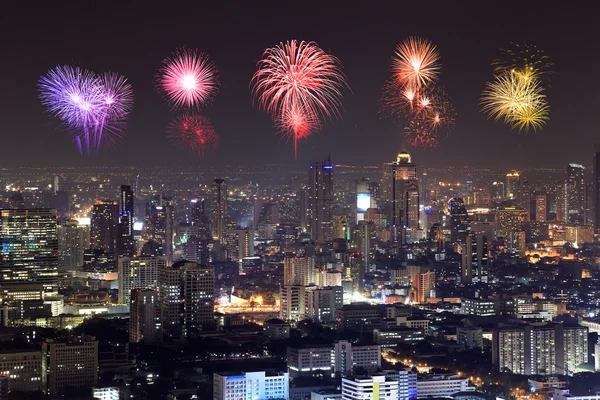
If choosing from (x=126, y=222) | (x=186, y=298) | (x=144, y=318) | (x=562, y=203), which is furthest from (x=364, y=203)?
(x=144, y=318)

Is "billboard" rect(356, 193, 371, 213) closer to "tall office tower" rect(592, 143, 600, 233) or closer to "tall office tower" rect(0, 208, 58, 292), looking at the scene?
"tall office tower" rect(592, 143, 600, 233)

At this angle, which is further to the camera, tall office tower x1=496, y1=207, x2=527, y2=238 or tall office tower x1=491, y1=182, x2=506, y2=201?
tall office tower x1=496, y1=207, x2=527, y2=238

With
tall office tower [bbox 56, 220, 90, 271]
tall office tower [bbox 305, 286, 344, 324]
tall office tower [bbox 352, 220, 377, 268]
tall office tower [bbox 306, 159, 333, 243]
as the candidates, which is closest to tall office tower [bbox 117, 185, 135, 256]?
tall office tower [bbox 56, 220, 90, 271]

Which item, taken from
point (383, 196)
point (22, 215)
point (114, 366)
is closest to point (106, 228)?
point (22, 215)

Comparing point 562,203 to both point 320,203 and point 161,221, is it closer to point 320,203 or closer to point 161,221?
point 320,203

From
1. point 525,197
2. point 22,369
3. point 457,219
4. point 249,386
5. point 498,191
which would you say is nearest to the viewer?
point 249,386

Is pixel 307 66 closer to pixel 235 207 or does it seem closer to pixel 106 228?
pixel 106 228
